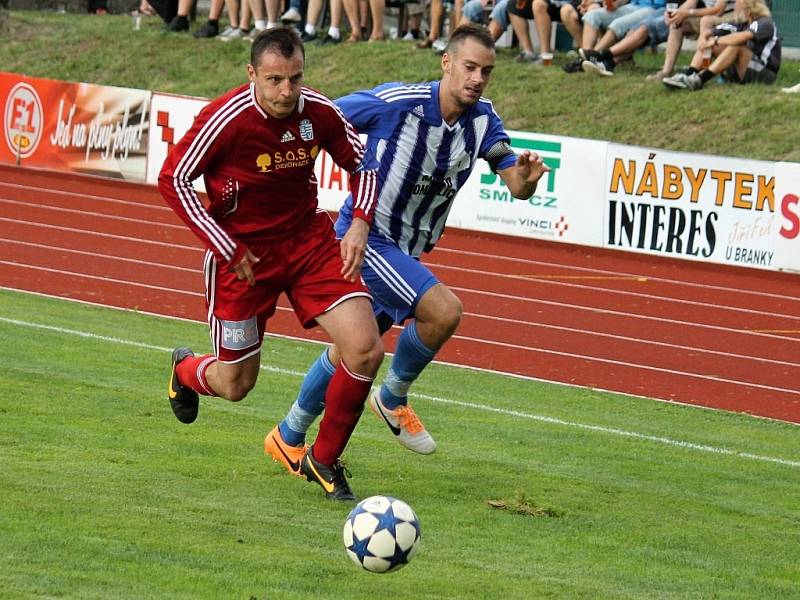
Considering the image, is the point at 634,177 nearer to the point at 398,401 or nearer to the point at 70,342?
the point at 70,342

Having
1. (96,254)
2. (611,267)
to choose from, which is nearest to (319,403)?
(96,254)

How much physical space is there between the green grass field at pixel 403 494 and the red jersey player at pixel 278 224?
50 centimetres

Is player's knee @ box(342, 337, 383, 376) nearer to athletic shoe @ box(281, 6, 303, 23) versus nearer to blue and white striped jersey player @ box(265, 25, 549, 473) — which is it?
blue and white striped jersey player @ box(265, 25, 549, 473)

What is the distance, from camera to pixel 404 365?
739cm

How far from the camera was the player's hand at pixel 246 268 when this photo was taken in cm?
626

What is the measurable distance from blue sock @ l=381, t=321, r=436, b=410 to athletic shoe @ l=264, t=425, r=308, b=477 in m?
0.69

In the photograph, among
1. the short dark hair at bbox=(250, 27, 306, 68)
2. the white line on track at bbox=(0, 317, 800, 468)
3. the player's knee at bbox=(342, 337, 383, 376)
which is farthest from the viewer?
the white line on track at bbox=(0, 317, 800, 468)

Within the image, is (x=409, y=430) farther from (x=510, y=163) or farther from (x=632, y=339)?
(x=632, y=339)

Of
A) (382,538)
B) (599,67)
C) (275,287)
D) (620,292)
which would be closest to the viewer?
(382,538)

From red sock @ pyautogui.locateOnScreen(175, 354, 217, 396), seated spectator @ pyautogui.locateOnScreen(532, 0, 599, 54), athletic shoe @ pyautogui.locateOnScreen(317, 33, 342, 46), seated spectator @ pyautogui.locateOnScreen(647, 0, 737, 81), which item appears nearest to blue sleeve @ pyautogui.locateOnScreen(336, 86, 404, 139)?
red sock @ pyautogui.locateOnScreen(175, 354, 217, 396)

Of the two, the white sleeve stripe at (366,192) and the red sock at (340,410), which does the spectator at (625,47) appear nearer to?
the white sleeve stripe at (366,192)

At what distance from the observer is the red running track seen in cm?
1112

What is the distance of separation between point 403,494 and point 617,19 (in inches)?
617

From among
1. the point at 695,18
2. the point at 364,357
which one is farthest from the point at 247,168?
the point at 695,18
